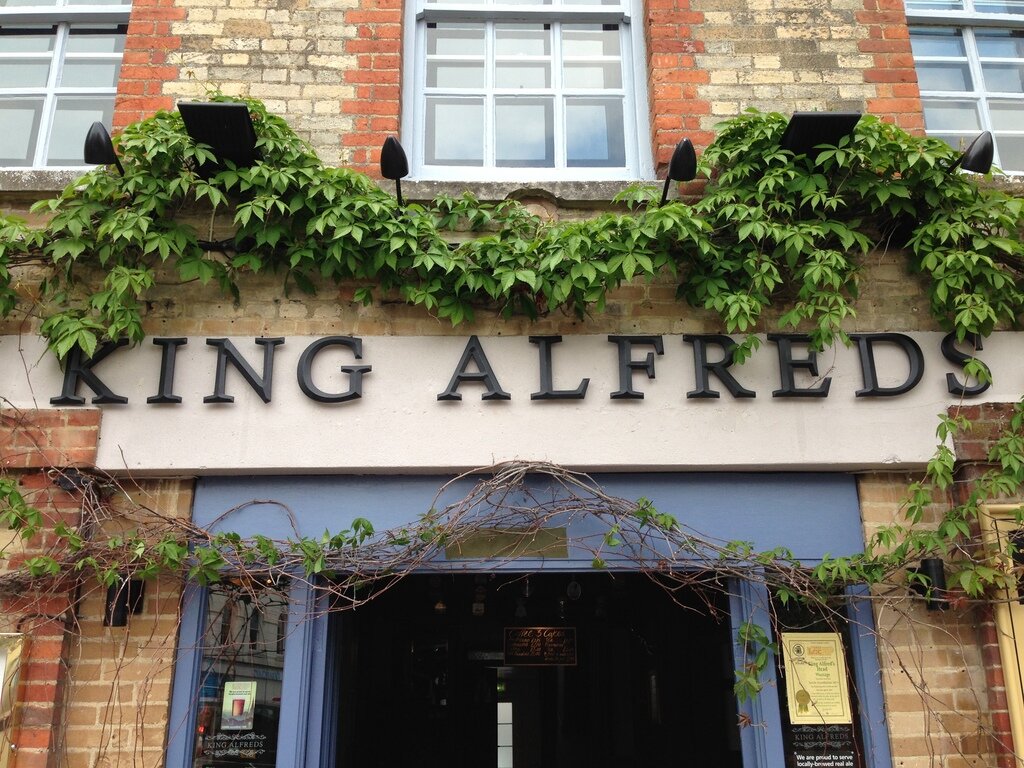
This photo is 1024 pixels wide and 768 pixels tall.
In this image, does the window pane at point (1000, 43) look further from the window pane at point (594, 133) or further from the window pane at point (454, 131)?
the window pane at point (454, 131)

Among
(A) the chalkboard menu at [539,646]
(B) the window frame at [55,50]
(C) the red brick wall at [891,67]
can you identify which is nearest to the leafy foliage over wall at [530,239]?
(C) the red brick wall at [891,67]

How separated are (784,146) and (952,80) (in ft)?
5.41

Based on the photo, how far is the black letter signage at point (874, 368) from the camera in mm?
4074

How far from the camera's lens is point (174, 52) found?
15.1 feet

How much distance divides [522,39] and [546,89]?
15.5 inches

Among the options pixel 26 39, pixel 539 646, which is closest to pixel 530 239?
pixel 26 39

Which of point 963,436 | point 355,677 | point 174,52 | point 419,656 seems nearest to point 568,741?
point 419,656

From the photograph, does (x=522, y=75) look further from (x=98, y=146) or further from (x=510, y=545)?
(x=510, y=545)

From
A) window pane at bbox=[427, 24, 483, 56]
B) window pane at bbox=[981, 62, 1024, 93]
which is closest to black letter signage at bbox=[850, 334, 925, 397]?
window pane at bbox=[981, 62, 1024, 93]

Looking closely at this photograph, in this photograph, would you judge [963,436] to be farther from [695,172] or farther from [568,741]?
[568,741]

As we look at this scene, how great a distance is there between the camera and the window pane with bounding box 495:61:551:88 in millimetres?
4988

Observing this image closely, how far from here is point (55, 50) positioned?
4.95 m

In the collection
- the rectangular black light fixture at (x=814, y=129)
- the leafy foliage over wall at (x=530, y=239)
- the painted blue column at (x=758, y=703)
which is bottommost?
the painted blue column at (x=758, y=703)

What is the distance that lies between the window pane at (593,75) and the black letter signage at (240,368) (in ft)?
7.34
